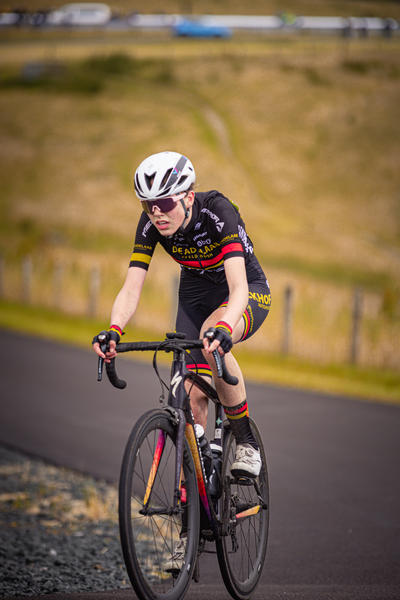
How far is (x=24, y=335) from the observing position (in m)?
15.4

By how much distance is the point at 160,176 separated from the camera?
11.3 ft

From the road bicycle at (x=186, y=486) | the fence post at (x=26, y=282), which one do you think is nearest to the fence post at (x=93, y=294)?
the fence post at (x=26, y=282)

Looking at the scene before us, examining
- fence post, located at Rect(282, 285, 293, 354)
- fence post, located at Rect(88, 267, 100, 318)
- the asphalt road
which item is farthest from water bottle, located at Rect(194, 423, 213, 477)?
fence post, located at Rect(88, 267, 100, 318)

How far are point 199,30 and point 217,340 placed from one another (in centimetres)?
8401

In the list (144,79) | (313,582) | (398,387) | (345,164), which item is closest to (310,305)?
(398,387)

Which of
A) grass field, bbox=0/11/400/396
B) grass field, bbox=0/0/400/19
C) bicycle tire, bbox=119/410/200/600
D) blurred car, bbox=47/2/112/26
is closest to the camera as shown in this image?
bicycle tire, bbox=119/410/200/600

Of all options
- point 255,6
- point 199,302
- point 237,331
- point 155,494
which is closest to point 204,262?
point 199,302

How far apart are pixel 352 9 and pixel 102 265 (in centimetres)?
9427

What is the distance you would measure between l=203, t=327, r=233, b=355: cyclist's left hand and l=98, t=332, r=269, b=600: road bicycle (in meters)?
0.04

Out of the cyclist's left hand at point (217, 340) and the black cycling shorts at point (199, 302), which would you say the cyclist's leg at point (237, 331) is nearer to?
the black cycling shorts at point (199, 302)

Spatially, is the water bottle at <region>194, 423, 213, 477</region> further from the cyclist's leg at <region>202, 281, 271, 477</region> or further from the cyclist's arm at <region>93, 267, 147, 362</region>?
the cyclist's arm at <region>93, 267, 147, 362</region>

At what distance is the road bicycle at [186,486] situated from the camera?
294 cm

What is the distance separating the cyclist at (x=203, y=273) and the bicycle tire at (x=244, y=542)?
0.13m

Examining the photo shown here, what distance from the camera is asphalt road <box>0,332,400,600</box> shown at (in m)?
4.55
